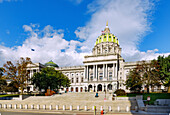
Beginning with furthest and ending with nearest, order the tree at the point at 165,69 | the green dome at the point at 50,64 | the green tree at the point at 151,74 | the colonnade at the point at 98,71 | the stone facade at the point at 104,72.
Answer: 1. the green dome at the point at 50,64
2. the colonnade at the point at 98,71
3. the stone facade at the point at 104,72
4. the green tree at the point at 151,74
5. the tree at the point at 165,69

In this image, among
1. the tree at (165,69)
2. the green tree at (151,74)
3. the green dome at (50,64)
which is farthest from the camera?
the green dome at (50,64)

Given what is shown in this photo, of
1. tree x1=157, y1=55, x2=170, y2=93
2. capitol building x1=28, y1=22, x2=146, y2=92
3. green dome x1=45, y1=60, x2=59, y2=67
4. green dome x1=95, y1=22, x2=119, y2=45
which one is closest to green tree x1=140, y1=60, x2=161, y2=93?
tree x1=157, y1=55, x2=170, y2=93

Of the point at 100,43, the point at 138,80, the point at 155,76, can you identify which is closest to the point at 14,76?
the point at 138,80

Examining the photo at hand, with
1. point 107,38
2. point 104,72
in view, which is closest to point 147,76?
point 104,72

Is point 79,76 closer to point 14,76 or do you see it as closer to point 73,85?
point 73,85

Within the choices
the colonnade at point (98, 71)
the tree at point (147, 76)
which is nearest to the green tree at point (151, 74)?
the tree at point (147, 76)

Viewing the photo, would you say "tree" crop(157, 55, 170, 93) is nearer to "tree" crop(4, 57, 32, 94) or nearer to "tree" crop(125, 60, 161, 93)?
"tree" crop(125, 60, 161, 93)

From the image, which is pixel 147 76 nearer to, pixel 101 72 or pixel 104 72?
pixel 104 72

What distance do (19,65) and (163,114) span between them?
1912 inches

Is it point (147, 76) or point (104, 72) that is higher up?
point (104, 72)

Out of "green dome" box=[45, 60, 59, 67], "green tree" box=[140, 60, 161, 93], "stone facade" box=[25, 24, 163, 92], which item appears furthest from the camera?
"green dome" box=[45, 60, 59, 67]

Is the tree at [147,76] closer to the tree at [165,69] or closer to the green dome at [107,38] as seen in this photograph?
the tree at [165,69]

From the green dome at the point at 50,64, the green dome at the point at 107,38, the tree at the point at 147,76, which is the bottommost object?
the tree at the point at 147,76

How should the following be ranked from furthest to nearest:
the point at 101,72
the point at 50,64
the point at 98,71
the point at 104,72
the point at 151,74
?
the point at 50,64, the point at 98,71, the point at 101,72, the point at 104,72, the point at 151,74
